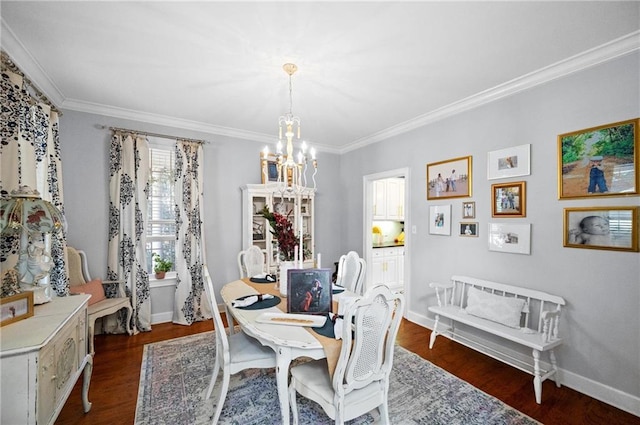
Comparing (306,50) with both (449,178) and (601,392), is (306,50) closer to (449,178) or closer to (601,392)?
(449,178)

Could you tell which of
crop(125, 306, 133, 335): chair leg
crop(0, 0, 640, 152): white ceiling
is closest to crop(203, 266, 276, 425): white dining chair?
crop(0, 0, 640, 152): white ceiling

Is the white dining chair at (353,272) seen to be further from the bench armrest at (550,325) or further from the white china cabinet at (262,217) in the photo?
the bench armrest at (550,325)

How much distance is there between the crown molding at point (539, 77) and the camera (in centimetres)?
208

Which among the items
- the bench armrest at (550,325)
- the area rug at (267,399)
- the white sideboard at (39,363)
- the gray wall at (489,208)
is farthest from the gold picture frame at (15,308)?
the bench armrest at (550,325)

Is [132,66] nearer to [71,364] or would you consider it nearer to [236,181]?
[236,181]

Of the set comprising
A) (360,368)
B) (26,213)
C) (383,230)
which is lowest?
(360,368)

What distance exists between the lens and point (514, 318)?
251cm

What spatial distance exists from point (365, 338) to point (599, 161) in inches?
94.7

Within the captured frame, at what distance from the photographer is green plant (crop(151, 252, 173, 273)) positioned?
12.2 feet

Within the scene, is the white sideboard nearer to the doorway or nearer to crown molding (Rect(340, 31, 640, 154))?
the doorway

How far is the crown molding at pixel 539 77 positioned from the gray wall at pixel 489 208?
0.06 m

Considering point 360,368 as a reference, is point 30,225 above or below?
above

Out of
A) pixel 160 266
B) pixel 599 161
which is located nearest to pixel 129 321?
pixel 160 266

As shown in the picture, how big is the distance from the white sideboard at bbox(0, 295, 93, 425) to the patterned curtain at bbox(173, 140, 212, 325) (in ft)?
6.37
